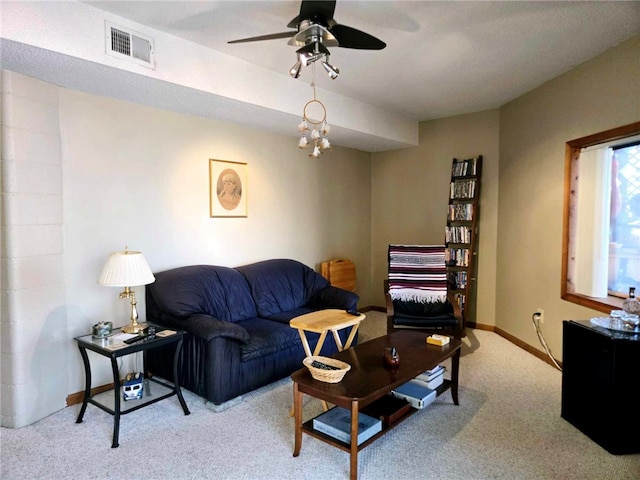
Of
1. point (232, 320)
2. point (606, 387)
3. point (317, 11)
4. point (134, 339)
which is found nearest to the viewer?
point (317, 11)

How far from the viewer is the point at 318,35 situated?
82.7 inches

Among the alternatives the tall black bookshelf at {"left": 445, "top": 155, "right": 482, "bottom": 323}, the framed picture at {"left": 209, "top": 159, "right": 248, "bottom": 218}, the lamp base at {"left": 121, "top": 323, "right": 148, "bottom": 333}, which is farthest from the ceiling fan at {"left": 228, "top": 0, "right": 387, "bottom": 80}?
the tall black bookshelf at {"left": 445, "top": 155, "right": 482, "bottom": 323}

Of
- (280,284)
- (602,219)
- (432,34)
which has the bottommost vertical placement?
(280,284)

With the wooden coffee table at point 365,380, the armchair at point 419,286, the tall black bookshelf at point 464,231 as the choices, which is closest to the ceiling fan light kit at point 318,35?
the wooden coffee table at point 365,380

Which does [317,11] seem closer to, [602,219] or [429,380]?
[429,380]

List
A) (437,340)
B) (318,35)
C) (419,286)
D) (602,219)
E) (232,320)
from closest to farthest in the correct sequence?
(318,35)
(437,340)
(602,219)
(232,320)
(419,286)

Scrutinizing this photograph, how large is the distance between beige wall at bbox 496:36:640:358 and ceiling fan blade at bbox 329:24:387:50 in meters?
2.01

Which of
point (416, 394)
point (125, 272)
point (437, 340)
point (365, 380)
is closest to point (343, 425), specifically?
point (365, 380)

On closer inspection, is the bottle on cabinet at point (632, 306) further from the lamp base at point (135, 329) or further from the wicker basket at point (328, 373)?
the lamp base at point (135, 329)

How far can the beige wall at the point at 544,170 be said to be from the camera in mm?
3020

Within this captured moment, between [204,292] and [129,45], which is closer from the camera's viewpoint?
[129,45]

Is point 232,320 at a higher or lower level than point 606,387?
higher

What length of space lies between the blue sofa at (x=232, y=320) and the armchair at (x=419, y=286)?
573 mm

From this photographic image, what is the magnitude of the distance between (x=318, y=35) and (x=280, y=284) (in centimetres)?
255
